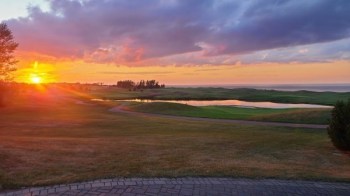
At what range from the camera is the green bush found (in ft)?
41.3

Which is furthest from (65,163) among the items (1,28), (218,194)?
(1,28)

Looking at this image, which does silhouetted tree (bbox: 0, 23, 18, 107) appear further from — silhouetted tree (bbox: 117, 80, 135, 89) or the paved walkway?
silhouetted tree (bbox: 117, 80, 135, 89)

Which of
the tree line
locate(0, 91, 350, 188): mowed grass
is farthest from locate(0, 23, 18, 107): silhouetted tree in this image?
the tree line

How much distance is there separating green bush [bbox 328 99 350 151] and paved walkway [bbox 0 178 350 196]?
5.32 m

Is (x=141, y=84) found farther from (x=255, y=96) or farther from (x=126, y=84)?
(x=255, y=96)

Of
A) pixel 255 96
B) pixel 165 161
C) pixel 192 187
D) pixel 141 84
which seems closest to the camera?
pixel 192 187

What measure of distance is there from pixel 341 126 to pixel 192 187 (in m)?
8.14

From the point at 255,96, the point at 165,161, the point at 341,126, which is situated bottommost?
the point at 255,96

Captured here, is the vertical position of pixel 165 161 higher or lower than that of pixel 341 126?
lower

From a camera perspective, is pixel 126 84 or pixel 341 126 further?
pixel 126 84

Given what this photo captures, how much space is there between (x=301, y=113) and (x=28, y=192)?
26173mm

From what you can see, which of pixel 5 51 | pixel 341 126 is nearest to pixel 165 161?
pixel 341 126

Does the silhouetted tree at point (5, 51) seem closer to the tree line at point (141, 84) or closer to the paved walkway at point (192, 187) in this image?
the paved walkway at point (192, 187)

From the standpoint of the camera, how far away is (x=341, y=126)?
42.2 ft
